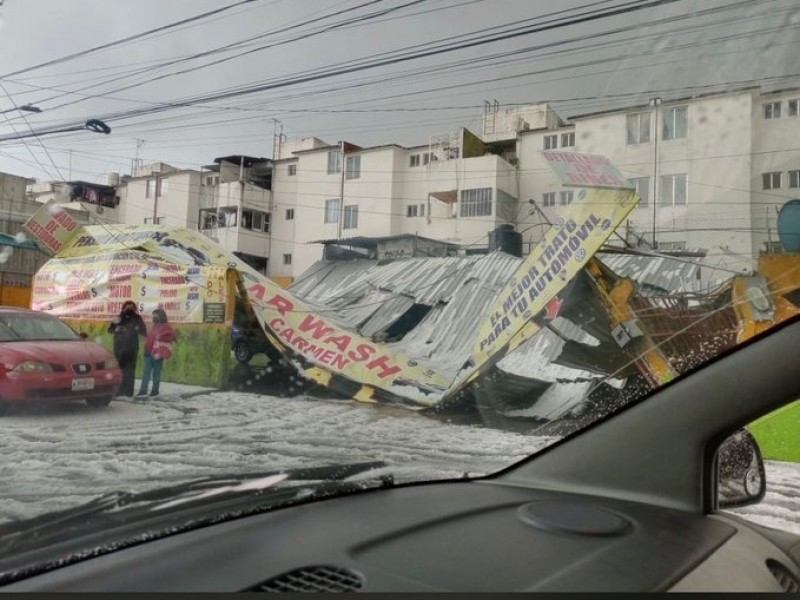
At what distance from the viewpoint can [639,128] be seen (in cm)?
215

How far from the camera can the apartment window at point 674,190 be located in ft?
7.05

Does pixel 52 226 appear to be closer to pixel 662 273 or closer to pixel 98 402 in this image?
pixel 98 402

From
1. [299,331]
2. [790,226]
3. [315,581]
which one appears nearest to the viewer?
[315,581]

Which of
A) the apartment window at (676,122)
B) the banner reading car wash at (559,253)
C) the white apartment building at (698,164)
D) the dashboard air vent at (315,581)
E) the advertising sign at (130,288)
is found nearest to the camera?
the dashboard air vent at (315,581)

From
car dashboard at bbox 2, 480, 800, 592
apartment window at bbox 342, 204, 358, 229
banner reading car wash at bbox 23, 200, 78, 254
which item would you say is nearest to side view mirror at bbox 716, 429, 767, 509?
car dashboard at bbox 2, 480, 800, 592

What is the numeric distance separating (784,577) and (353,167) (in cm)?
170

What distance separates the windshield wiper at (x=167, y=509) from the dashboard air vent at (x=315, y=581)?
0.23 meters

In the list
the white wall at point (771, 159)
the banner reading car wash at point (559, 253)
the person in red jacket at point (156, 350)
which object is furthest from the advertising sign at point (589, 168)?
the person in red jacket at point (156, 350)

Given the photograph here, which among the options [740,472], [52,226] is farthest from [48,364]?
[740,472]

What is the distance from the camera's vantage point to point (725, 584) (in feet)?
3.16

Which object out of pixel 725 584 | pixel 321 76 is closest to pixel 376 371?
pixel 321 76

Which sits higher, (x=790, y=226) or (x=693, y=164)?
(x=693, y=164)

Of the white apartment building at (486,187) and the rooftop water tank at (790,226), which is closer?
the rooftop water tank at (790,226)

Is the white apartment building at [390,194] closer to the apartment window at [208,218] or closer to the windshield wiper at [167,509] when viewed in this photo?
the apartment window at [208,218]
